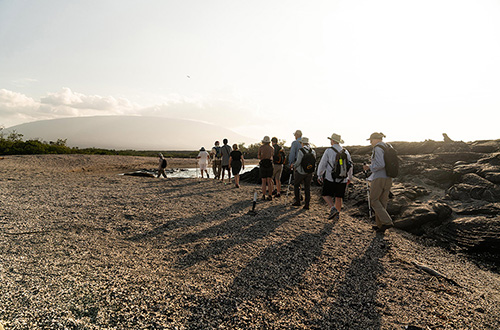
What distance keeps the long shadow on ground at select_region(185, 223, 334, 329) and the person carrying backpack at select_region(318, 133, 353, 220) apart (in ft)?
7.45

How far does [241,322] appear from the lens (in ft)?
11.0

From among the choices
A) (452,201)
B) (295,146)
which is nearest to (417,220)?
(452,201)

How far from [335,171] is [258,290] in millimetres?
4809

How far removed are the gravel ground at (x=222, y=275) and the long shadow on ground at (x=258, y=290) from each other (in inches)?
0.7

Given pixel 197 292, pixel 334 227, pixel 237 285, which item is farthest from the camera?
pixel 334 227

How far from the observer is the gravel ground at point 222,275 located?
3400 millimetres

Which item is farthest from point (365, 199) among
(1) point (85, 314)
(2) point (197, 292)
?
(1) point (85, 314)

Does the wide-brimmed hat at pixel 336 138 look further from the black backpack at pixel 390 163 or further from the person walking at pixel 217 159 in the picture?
the person walking at pixel 217 159

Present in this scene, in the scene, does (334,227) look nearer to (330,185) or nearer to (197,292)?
(330,185)

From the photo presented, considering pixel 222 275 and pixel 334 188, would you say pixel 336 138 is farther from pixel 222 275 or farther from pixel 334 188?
pixel 222 275

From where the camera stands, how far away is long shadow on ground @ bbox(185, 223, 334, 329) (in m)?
3.37

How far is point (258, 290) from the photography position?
414 centimetres

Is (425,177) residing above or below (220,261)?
above

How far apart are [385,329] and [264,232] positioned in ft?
12.6
